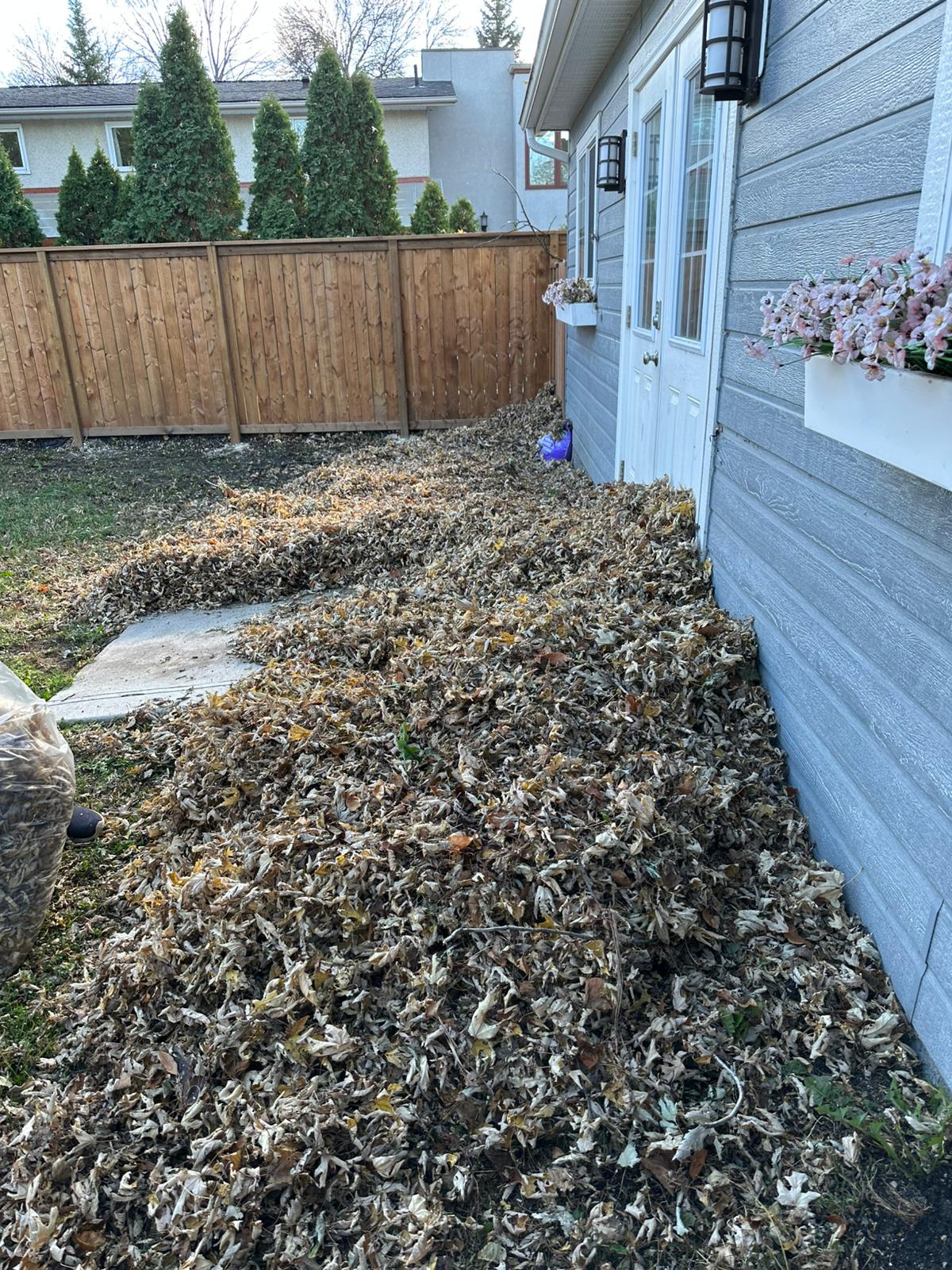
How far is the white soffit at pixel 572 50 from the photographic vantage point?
14.8 feet

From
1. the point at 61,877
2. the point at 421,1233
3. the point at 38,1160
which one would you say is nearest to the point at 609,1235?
the point at 421,1233

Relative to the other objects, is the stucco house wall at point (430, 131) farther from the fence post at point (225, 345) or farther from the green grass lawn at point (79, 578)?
the green grass lawn at point (79, 578)

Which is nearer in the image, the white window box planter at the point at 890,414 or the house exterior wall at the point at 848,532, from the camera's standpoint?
the white window box planter at the point at 890,414

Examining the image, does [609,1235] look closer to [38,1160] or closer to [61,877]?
[38,1160]

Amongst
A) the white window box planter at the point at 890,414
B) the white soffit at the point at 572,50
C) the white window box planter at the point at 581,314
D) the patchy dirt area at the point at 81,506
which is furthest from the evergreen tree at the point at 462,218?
the white window box planter at the point at 890,414

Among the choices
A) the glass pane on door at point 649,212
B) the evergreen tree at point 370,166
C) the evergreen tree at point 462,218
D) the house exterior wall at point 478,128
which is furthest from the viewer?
the house exterior wall at point 478,128

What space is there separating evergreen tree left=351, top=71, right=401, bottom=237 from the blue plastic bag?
5.81 m

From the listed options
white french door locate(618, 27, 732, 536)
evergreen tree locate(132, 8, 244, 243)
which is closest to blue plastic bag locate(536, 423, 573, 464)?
white french door locate(618, 27, 732, 536)

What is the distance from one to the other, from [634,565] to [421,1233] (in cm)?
Result: 238

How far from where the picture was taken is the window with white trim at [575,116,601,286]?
21.2 ft

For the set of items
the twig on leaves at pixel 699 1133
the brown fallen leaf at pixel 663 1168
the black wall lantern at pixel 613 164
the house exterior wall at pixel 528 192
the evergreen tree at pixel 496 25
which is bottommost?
the brown fallen leaf at pixel 663 1168

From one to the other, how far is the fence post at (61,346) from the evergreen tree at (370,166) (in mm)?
4061

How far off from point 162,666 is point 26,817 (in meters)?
1.85

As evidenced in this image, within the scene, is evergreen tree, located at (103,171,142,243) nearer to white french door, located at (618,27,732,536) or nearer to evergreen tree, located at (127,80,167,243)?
evergreen tree, located at (127,80,167,243)
